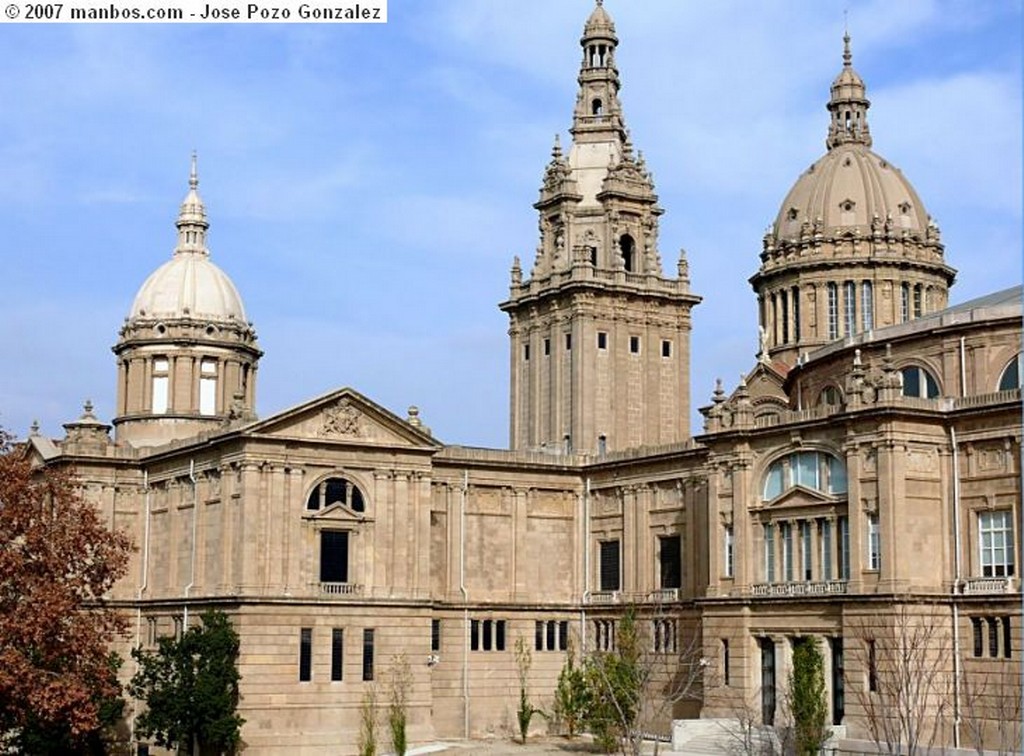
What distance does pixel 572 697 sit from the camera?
8531 centimetres

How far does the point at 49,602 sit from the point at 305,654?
20.9 meters

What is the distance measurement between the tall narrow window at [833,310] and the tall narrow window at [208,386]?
130 feet

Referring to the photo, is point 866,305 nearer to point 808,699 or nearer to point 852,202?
point 852,202

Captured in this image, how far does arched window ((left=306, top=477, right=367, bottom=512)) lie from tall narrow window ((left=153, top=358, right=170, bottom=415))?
71.6 feet

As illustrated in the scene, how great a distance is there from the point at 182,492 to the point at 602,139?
34002 millimetres

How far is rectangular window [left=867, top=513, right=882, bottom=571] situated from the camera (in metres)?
69.8

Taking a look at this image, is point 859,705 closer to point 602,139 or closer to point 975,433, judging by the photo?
point 975,433

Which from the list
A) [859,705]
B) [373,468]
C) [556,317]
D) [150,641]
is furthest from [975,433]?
[150,641]

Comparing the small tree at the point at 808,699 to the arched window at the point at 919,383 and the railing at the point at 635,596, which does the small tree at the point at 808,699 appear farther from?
the railing at the point at 635,596

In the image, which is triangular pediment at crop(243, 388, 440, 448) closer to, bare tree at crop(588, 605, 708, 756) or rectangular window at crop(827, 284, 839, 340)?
bare tree at crop(588, 605, 708, 756)

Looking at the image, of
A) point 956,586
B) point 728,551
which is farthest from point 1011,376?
point 728,551

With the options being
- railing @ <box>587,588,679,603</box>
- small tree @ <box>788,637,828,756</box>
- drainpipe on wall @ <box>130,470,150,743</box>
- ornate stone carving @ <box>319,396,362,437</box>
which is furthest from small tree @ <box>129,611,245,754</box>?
small tree @ <box>788,637,828,756</box>

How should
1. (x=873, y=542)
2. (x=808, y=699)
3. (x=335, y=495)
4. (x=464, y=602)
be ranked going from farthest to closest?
1. (x=464, y=602)
2. (x=335, y=495)
3. (x=873, y=542)
4. (x=808, y=699)

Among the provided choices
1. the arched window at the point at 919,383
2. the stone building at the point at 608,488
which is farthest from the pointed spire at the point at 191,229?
the arched window at the point at 919,383
